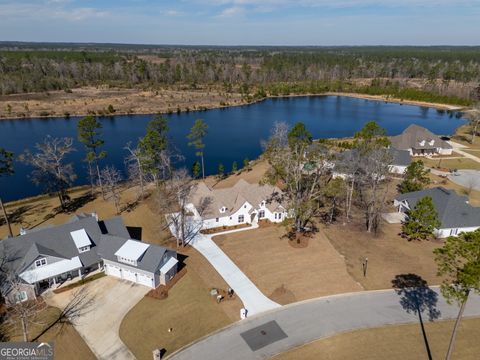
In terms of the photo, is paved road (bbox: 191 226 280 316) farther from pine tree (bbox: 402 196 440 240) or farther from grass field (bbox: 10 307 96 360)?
pine tree (bbox: 402 196 440 240)

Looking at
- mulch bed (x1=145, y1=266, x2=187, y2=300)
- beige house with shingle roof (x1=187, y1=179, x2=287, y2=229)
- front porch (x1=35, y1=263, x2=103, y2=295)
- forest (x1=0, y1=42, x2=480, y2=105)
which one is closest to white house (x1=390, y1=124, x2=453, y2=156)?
beige house with shingle roof (x1=187, y1=179, x2=287, y2=229)

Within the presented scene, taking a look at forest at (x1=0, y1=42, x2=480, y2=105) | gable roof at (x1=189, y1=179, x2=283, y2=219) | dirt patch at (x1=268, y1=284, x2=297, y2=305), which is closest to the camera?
dirt patch at (x1=268, y1=284, x2=297, y2=305)

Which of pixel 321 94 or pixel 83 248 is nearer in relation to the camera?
pixel 83 248

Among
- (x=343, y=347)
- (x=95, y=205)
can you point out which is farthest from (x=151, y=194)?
(x=343, y=347)

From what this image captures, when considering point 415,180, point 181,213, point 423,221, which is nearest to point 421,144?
point 415,180

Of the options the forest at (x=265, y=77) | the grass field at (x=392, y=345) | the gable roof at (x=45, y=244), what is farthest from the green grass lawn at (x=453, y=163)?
the forest at (x=265, y=77)

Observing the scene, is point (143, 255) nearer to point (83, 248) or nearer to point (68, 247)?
point (83, 248)

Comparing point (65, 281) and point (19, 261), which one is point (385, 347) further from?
point (19, 261)
